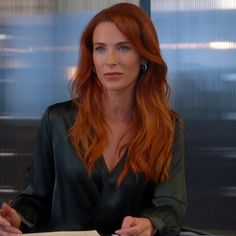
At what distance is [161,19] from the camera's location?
3039mm

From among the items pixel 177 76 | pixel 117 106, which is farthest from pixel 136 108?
pixel 177 76

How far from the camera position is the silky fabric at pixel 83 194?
124 centimetres

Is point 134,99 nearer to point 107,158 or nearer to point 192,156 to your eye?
point 107,158

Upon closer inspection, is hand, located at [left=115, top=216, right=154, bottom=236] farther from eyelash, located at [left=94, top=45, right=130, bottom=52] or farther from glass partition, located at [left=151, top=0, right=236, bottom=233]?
glass partition, located at [left=151, top=0, right=236, bottom=233]

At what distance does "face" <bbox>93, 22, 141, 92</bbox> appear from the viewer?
1.26 metres

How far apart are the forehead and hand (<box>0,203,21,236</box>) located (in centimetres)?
50

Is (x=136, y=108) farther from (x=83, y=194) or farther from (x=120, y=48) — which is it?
(x=83, y=194)

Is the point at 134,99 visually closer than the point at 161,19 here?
Yes

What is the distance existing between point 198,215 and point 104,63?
7.08 feet

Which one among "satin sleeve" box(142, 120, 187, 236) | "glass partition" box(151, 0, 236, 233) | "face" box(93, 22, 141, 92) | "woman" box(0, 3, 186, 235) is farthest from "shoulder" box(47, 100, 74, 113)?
"glass partition" box(151, 0, 236, 233)

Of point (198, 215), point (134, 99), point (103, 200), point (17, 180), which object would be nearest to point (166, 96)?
point (134, 99)

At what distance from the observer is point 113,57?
1.26 meters

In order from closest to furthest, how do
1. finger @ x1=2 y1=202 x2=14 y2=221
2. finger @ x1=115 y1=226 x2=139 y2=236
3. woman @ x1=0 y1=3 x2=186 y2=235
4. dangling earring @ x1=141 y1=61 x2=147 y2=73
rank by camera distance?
finger @ x1=115 y1=226 x2=139 y2=236 → finger @ x1=2 y1=202 x2=14 y2=221 → woman @ x1=0 y1=3 x2=186 y2=235 → dangling earring @ x1=141 y1=61 x2=147 y2=73

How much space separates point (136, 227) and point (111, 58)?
453mm
